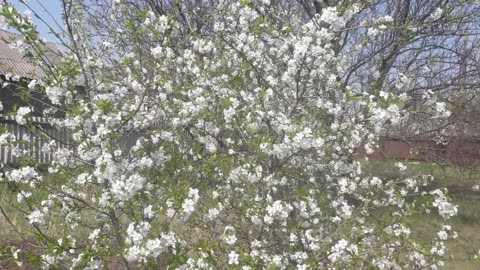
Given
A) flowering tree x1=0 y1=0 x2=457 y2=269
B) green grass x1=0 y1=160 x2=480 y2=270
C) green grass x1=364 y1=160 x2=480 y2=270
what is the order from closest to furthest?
flowering tree x1=0 y1=0 x2=457 y2=269 → green grass x1=0 y1=160 x2=480 y2=270 → green grass x1=364 y1=160 x2=480 y2=270

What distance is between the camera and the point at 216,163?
11.3ft

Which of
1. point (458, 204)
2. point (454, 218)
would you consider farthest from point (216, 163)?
point (458, 204)

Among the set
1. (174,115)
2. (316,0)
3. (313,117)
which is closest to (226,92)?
(174,115)

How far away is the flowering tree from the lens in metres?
2.87

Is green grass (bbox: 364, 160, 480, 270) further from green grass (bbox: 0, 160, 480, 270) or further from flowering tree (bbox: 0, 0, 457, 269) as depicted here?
flowering tree (bbox: 0, 0, 457, 269)

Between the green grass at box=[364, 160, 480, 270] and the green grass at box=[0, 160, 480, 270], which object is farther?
the green grass at box=[364, 160, 480, 270]

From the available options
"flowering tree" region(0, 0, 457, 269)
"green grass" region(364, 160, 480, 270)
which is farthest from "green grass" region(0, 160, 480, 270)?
"flowering tree" region(0, 0, 457, 269)

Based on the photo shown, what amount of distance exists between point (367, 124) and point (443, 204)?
0.77m

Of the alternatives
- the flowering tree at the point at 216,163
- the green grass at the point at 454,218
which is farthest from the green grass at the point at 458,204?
the flowering tree at the point at 216,163

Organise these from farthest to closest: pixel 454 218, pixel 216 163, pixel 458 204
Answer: pixel 458 204 < pixel 454 218 < pixel 216 163

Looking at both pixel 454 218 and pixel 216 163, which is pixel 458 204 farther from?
pixel 216 163

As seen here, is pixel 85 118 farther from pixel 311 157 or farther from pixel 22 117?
pixel 311 157

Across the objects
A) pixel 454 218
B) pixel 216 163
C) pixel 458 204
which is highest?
pixel 458 204

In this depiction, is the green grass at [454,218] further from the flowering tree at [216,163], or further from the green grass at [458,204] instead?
the flowering tree at [216,163]
